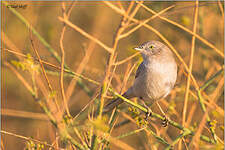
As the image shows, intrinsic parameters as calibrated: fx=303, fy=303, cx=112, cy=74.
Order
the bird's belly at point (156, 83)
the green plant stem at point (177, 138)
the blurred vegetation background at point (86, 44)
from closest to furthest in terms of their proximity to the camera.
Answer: the green plant stem at point (177, 138)
the bird's belly at point (156, 83)
the blurred vegetation background at point (86, 44)

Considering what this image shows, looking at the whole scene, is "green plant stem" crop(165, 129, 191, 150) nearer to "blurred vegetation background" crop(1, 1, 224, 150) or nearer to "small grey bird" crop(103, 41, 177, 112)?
"small grey bird" crop(103, 41, 177, 112)

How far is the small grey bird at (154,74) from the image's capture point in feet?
13.2

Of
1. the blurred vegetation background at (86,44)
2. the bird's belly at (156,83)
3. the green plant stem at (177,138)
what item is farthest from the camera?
the blurred vegetation background at (86,44)

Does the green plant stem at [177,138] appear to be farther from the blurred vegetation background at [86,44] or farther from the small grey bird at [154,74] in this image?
the blurred vegetation background at [86,44]

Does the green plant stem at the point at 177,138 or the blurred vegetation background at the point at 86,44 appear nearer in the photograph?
the green plant stem at the point at 177,138

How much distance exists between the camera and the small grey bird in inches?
159

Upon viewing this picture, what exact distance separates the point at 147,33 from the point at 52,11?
214 centimetres

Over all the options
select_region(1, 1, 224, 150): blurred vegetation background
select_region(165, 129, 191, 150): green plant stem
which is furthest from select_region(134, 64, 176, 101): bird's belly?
select_region(165, 129, 191, 150): green plant stem

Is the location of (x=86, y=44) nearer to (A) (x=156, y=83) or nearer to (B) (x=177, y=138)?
(A) (x=156, y=83)

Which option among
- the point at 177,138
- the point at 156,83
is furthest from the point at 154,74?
the point at 177,138

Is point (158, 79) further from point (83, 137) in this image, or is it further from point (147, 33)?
point (147, 33)

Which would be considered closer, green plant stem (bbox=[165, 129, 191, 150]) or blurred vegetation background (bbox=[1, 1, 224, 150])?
green plant stem (bbox=[165, 129, 191, 150])

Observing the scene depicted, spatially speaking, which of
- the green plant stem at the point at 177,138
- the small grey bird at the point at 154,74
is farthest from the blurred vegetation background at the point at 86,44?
the green plant stem at the point at 177,138

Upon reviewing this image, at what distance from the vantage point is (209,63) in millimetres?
5371
